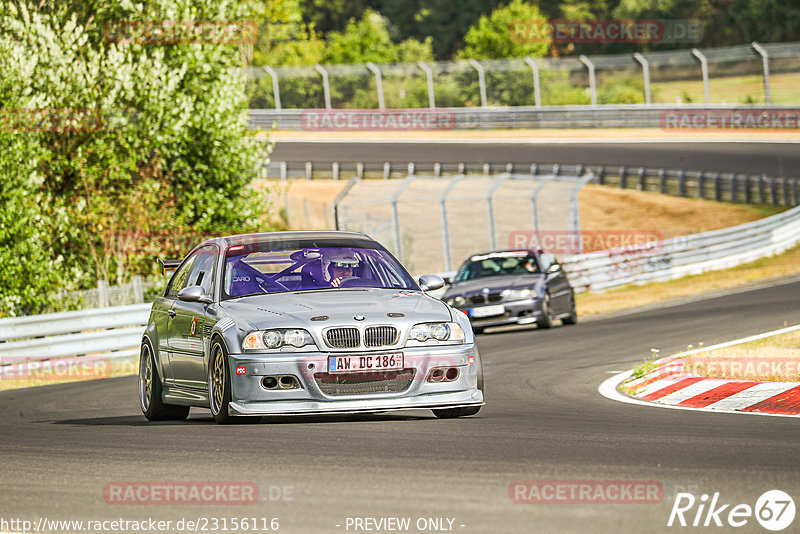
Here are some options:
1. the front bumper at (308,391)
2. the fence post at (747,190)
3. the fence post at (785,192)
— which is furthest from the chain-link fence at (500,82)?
the front bumper at (308,391)

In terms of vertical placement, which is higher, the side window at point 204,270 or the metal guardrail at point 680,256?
A: the side window at point 204,270

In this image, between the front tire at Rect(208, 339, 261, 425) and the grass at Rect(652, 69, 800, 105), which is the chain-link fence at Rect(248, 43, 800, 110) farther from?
the front tire at Rect(208, 339, 261, 425)

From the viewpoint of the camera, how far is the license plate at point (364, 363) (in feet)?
29.1

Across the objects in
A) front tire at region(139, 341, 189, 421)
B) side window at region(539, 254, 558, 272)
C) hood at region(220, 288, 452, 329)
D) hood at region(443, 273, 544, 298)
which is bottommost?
hood at region(443, 273, 544, 298)

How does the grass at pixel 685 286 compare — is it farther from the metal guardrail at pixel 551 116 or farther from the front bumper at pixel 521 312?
the metal guardrail at pixel 551 116

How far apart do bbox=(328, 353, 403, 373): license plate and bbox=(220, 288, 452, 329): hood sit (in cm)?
24

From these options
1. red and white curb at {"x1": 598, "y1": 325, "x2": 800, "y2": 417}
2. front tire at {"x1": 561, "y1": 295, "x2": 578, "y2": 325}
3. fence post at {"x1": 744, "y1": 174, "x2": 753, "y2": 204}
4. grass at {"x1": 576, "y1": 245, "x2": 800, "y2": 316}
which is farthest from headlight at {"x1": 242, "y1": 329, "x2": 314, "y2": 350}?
fence post at {"x1": 744, "y1": 174, "x2": 753, "y2": 204}

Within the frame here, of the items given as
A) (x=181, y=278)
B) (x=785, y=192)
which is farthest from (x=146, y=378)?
(x=785, y=192)

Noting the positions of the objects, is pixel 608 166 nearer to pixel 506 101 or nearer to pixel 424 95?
pixel 506 101

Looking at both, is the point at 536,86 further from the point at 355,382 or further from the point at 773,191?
the point at 355,382

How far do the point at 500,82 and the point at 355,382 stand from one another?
160ft

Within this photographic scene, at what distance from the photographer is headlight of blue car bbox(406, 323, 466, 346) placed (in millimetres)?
9086

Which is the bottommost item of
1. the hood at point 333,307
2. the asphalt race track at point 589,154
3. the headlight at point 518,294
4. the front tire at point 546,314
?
the asphalt race track at point 589,154

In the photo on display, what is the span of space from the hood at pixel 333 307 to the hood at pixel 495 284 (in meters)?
11.8
